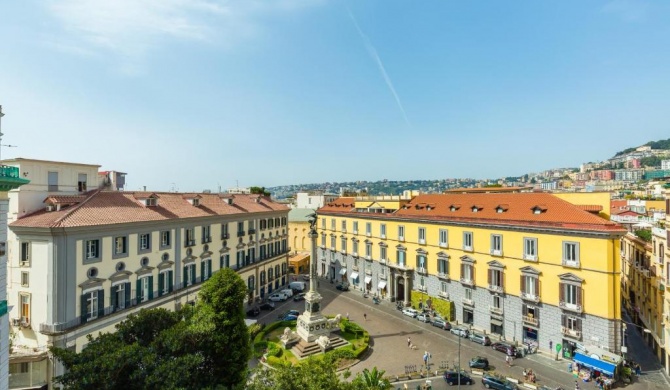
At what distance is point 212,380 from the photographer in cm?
2264

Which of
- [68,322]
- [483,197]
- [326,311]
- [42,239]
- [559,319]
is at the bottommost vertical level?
[326,311]

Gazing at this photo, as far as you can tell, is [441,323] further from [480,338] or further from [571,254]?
[571,254]

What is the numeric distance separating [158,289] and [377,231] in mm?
36714

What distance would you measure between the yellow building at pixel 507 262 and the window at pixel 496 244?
0.13 m

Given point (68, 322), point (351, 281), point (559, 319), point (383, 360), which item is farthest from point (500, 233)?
point (68, 322)

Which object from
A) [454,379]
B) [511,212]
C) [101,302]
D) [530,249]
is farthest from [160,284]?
[511,212]

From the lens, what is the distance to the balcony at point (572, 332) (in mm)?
38719

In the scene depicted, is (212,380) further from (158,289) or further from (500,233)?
(500,233)

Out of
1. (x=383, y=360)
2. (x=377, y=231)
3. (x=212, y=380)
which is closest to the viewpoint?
(x=212, y=380)

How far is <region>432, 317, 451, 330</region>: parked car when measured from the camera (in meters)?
49.0

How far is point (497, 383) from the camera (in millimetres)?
33312

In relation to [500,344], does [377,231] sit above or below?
above

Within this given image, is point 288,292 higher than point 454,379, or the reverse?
point 288,292

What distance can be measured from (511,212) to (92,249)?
4782cm
